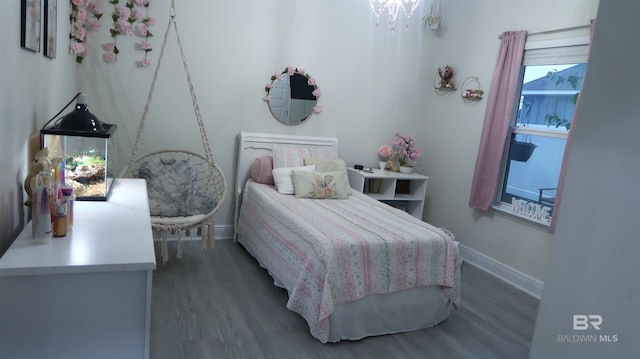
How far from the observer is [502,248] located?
3.94 meters

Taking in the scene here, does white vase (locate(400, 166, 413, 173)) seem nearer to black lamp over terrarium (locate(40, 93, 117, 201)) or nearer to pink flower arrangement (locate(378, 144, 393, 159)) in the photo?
pink flower arrangement (locate(378, 144, 393, 159))

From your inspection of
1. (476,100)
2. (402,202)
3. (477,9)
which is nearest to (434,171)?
(402,202)

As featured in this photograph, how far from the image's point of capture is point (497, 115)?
3891 millimetres

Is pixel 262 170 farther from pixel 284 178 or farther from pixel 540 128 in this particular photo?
pixel 540 128

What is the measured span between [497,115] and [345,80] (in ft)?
5.04

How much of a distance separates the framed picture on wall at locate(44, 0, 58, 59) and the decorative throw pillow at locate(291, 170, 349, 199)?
2014 millimetres

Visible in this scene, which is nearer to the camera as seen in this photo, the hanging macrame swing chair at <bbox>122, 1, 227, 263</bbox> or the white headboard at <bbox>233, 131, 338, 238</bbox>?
the hanging macrame swing chair at <bbox>122, 1, 227, 263</bbox>

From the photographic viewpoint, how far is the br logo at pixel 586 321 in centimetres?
99

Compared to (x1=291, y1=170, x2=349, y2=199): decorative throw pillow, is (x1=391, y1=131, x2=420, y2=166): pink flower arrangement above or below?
above

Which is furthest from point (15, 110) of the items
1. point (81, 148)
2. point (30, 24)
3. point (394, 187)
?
point (394, 187)

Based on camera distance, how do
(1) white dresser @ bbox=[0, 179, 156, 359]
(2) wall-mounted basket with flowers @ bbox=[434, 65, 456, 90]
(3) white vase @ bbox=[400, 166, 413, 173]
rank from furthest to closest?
(3) white vase @ bbox=[400, 166, 413, 173] < (2) wall-mounted basket with flowers @ bbox=[434, 65, 456, 90] < (1) white dresser @ bbox=[0, 179, 156, 359]

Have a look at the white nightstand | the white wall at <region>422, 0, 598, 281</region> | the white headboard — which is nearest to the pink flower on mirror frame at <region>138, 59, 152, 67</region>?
the white headboard

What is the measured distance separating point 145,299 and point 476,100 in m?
3.70

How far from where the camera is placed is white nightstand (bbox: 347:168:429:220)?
435cm
